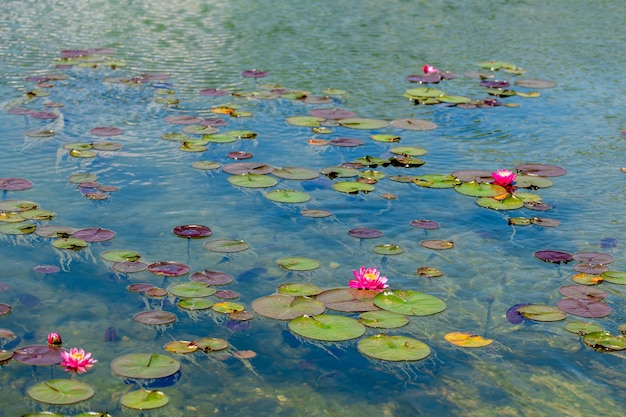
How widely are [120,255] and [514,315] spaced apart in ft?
7.27

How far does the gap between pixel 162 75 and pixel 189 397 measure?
5733 mm

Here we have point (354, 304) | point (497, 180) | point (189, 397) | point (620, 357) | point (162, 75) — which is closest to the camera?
point (189, 397)

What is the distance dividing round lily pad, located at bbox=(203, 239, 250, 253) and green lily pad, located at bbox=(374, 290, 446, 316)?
100 cm

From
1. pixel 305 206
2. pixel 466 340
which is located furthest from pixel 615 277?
pixel 305 206

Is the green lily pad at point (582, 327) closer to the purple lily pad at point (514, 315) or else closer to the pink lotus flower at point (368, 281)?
the purple lily pad at point (514, 315)

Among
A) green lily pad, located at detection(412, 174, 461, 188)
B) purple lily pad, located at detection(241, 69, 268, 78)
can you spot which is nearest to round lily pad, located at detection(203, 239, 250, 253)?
green lily pad, located at detection(412, 174, 461, 188)

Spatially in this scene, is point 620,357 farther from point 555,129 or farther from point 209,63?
point 209,63

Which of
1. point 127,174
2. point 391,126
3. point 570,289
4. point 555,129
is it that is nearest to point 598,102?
point 555,129

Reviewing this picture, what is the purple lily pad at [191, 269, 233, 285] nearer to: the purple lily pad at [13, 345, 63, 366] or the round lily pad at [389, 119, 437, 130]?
the purple lily pad at [13, 345, 63, 366]

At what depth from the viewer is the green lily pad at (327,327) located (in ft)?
13.1

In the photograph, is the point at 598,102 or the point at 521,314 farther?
the point at 598,102

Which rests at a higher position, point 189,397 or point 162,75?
point 162,75

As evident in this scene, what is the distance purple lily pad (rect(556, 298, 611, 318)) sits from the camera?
4297mm

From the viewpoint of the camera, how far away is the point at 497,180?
596cm
